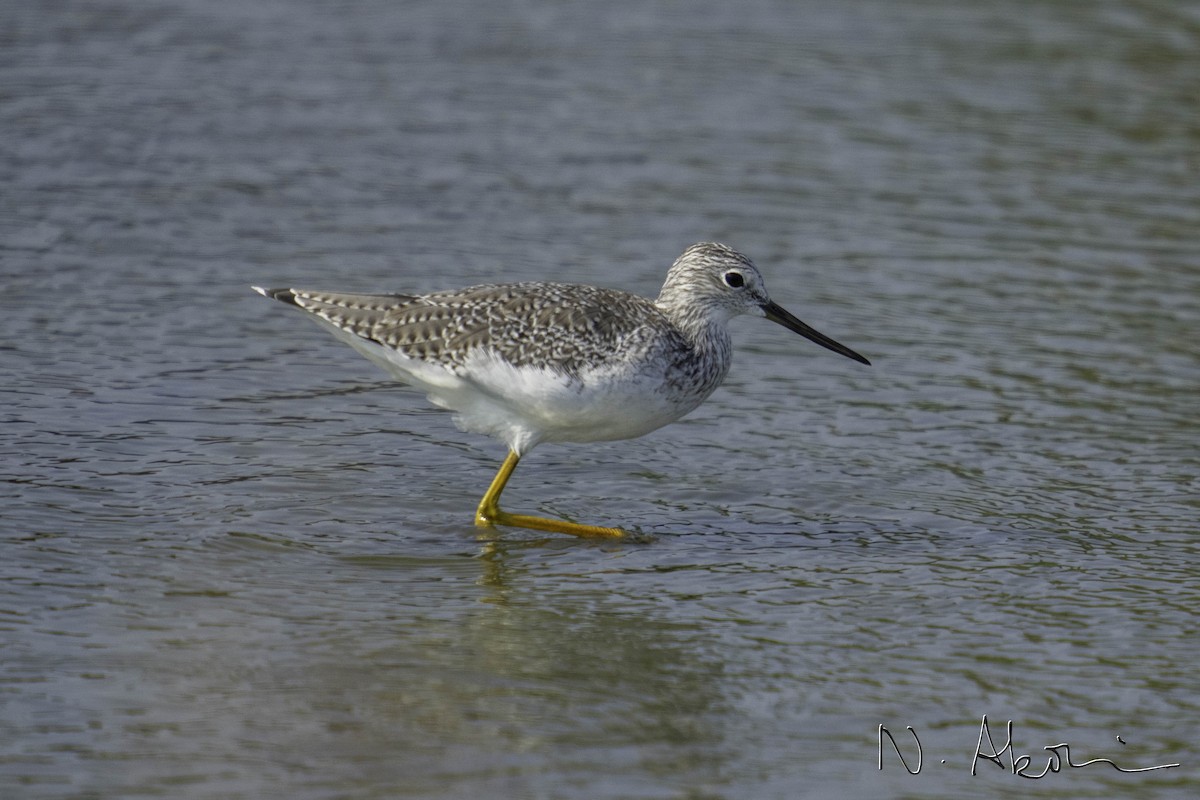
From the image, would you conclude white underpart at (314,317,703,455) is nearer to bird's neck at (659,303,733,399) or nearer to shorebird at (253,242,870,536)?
shorebird at (253,242,870,536)

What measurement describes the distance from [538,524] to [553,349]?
107 cm

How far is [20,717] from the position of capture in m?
6.43

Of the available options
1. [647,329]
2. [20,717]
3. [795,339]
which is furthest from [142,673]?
[795,339]

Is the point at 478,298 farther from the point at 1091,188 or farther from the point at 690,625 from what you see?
the point at 1091,188

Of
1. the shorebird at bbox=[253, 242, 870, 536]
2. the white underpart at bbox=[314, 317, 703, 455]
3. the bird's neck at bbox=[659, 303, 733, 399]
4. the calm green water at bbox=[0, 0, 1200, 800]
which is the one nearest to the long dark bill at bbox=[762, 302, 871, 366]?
the shorebird at bbox=[253, 242, 870, 536]

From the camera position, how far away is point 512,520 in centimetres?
898

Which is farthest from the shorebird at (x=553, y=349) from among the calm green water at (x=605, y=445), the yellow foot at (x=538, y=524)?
the calm green water at (x=605, y=445)

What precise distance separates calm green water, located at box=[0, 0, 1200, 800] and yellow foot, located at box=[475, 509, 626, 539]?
0.11m

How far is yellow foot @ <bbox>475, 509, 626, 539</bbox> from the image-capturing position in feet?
29.2

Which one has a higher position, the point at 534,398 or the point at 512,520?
the point at 534,398
